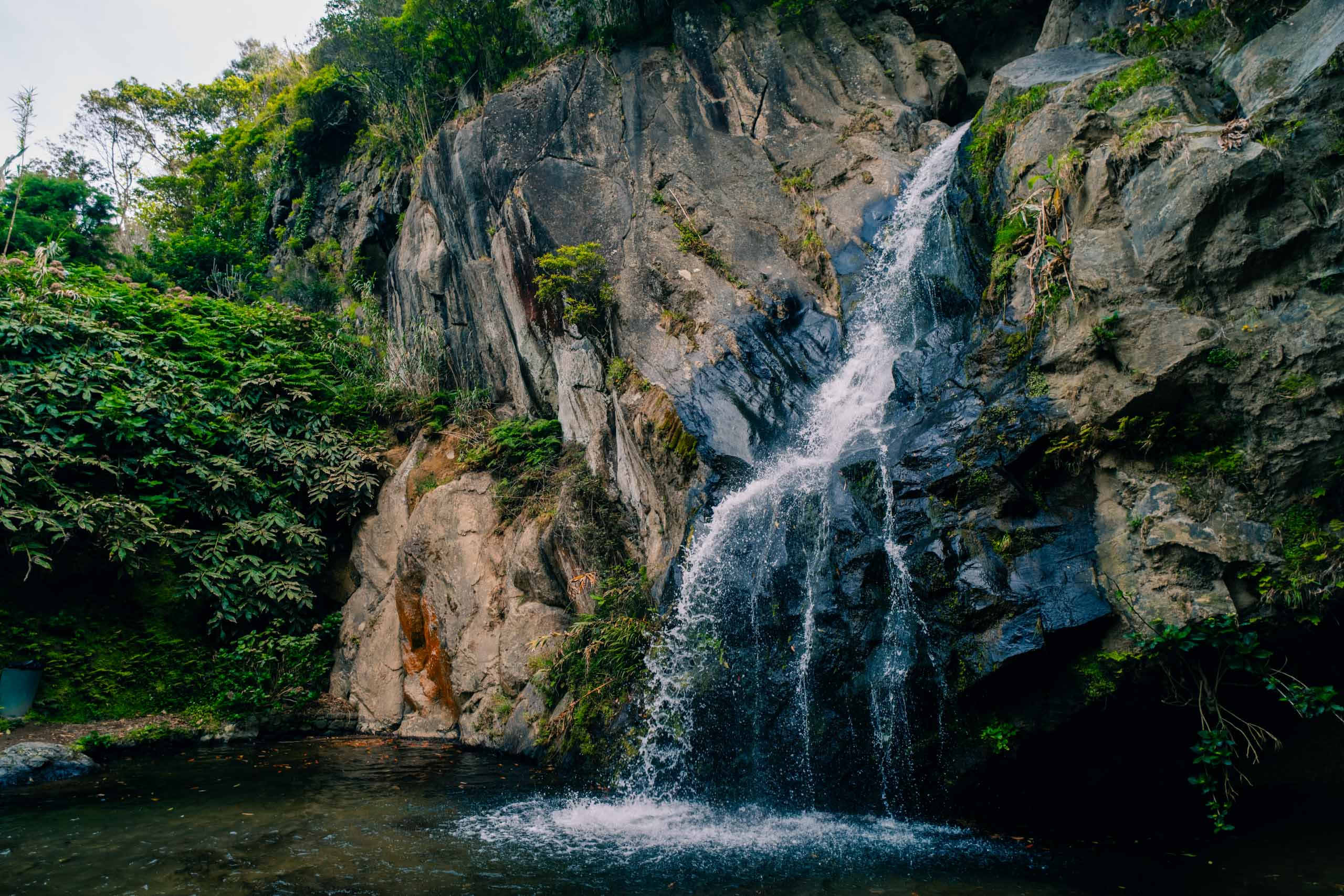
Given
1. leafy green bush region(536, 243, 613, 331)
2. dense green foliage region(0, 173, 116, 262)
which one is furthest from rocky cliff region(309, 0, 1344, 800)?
dense green foliage region(0, 173, 116, 262)

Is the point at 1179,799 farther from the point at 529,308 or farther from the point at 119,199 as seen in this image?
the point at 119,199

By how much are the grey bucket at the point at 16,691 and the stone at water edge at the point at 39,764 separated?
4.88ft

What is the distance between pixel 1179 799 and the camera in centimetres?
546

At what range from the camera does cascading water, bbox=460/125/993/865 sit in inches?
217

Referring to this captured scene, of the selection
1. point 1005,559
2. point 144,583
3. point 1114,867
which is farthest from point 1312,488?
point 144,583

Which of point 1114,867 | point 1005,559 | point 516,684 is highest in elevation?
point 1005,559

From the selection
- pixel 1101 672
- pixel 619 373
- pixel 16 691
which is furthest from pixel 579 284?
pixel 16 691

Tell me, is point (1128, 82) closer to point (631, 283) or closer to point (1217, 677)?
point (1217, 677)

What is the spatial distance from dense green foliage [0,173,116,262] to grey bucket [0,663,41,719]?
11.3 meters

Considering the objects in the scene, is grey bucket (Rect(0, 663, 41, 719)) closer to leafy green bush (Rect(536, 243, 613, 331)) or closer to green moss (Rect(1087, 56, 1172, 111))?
leafy green bush (Rect(536, 243, 613, 331))

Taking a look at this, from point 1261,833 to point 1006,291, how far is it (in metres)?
4.91

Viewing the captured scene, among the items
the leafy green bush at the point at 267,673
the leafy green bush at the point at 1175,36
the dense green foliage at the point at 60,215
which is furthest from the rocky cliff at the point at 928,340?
the dense green foliage at the point at 60,215

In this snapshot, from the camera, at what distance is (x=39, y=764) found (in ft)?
24.3

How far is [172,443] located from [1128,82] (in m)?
13.0
